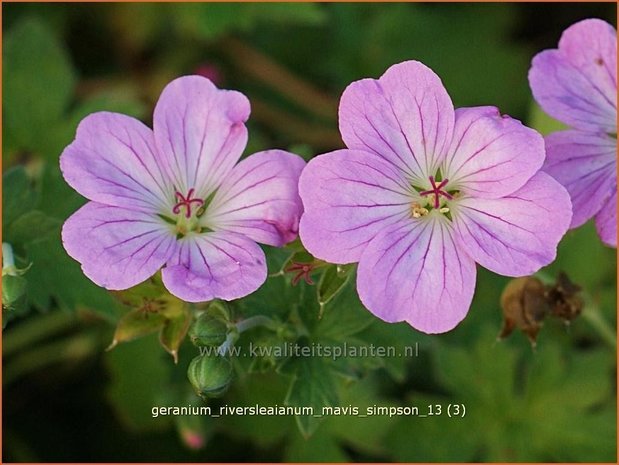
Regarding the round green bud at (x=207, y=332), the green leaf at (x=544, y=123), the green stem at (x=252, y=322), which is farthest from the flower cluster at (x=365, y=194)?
the green leaf at (x=544, y=123)

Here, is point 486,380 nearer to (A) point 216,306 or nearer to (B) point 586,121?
(B) point 586,121

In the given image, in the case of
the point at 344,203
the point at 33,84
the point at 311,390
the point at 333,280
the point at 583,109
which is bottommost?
the point at 311,390

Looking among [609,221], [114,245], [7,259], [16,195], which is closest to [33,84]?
[16,195]

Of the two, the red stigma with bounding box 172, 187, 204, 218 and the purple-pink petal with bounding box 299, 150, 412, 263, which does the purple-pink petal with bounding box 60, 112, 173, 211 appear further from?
the purple-pink petal with bounding box 299, 150, 412, 263

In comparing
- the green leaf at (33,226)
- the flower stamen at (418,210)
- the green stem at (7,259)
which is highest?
the green leaf at (33,226)

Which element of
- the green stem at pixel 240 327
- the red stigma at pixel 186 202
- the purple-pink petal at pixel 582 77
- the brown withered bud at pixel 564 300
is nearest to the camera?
the green stem at pixel 240 327

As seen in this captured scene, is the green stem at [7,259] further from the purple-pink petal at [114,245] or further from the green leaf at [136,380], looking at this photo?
the green leaf at [136,380]

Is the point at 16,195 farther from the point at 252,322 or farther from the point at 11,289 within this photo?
the point at 252,322
